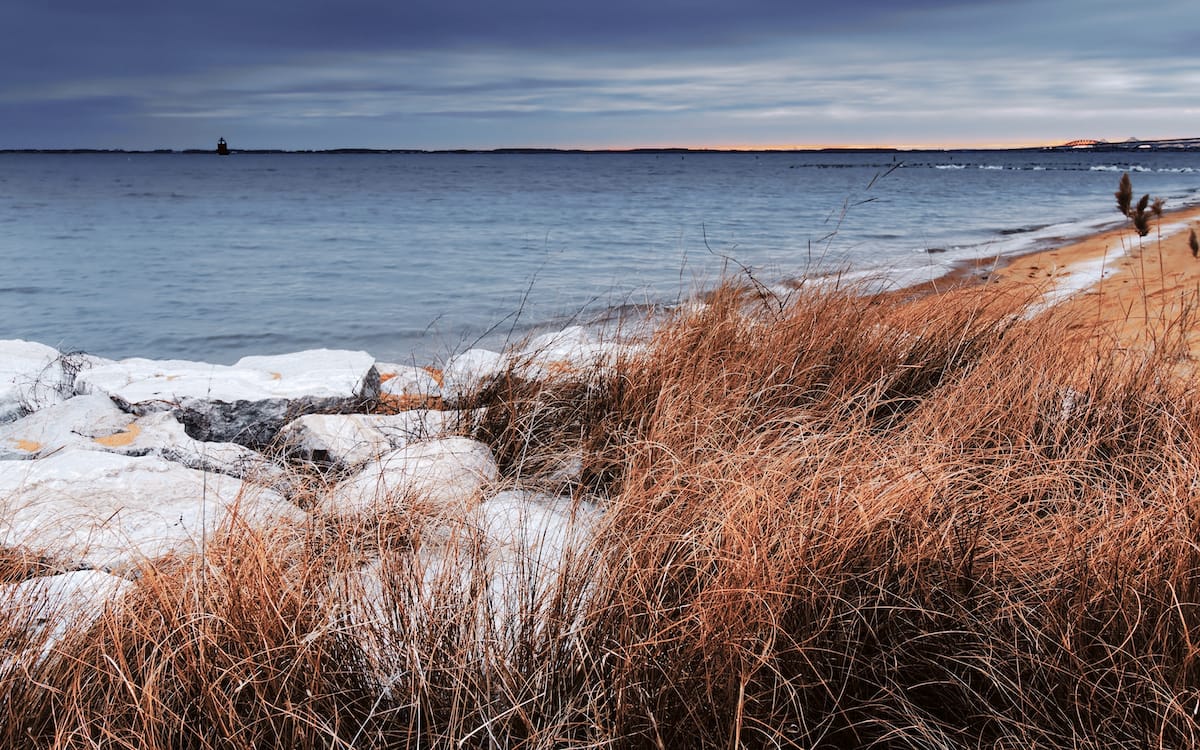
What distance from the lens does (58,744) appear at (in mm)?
1548

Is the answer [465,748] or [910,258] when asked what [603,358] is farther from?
[910,258]

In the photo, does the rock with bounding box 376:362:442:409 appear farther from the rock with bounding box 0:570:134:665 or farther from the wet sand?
the wet sand

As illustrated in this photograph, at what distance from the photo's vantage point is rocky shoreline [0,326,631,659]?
2.35m

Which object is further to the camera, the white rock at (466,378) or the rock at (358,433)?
the white rock at (466,378)

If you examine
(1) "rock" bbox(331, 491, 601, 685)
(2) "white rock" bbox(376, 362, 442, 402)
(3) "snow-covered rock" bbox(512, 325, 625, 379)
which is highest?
(3) "snow-covered rock" bbox(512, 325, 625, 379)

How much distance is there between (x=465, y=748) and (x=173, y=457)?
279 centimetres

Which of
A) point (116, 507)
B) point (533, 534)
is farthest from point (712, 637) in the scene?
point (116, 507)

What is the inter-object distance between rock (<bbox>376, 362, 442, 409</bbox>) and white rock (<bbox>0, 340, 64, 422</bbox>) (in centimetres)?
196

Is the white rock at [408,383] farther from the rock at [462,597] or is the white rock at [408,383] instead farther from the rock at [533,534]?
the rock at [462,597]

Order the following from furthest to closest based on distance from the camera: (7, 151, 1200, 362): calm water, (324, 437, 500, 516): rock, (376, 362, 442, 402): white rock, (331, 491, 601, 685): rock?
(7, 151, 1200, 362): calm water, (376, 362, 442, 402): white rock, (324, 437, 500, 516): rock, (331, 491, 601, 685): rock

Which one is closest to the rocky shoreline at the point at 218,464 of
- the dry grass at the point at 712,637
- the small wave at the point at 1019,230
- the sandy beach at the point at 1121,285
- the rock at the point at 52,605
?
the rock at the point at 52,605

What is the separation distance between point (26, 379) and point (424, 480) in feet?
11.9

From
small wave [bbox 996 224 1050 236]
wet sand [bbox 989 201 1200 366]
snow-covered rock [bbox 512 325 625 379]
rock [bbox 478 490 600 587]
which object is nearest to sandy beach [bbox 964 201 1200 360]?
wet sand [bbox 989 201 1200 366]

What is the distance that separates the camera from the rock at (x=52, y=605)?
1.91 m
